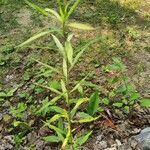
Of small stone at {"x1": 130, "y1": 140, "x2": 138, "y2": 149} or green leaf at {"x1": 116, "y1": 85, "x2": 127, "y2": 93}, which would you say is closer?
small stone at {"x1": 130, "y1": 140, "x2": 138, "y2": 149}

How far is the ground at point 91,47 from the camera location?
5.19 meters

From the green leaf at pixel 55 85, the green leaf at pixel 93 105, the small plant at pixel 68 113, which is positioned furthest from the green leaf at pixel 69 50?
the green leaf at pixel 55 85

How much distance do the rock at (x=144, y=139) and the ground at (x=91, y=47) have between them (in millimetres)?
145

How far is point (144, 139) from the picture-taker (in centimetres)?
433

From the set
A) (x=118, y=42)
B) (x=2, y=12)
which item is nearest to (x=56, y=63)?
(x=118, y=42)

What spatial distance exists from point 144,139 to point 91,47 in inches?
83.5

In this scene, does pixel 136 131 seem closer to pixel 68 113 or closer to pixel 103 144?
pixel 103 144

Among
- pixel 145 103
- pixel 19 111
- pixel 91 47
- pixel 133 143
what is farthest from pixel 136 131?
pixel 91 47

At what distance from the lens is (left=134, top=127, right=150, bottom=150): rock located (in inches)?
168

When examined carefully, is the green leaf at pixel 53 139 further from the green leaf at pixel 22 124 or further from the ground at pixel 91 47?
the green leaf at pixel 22 124

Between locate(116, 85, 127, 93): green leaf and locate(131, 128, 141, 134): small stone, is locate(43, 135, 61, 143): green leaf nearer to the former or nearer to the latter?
locate(131, 128, 141, 134): small stone

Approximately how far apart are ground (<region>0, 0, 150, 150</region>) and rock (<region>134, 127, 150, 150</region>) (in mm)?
145

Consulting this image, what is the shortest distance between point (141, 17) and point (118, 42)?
1076 millimetres

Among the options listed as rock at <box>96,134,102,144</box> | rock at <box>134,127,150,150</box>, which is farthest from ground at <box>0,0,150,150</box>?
rock at <box>134,127,150,150</box>
